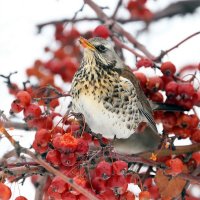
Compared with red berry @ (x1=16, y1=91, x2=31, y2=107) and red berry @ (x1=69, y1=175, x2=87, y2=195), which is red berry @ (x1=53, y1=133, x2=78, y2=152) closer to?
red berry @ (x1=69, y1=175, x2=87, y2=195)

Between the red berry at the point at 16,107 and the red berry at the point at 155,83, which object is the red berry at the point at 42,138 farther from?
the red berry at the point at 155,83

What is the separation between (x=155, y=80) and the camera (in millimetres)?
2363

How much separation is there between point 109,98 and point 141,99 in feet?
0.57

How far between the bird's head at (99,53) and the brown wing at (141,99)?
0.08 meters

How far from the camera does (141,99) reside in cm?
249

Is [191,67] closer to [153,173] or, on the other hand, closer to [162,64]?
[162,64]

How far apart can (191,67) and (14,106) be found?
1.24 meters

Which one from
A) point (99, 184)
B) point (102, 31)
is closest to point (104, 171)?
point (99, 184)

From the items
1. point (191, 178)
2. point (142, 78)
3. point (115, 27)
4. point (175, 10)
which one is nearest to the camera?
point (191, 178)

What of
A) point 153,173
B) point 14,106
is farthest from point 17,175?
point 153,173

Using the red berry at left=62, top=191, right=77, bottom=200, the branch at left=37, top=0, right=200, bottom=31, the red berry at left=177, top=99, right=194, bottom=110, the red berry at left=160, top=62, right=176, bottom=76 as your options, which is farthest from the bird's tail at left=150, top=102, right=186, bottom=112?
the branch at left=37, top=0, right=200, bottom=31

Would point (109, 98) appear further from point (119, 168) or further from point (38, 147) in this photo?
point (119, 168)

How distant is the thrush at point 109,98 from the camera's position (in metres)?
2.39

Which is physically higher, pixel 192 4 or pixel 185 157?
pixel 192 4
